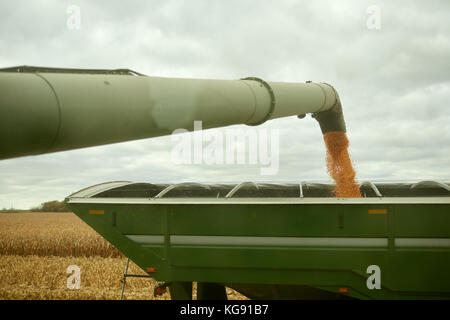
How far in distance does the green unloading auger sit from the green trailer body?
970mm

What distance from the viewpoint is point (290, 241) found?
3.92 m

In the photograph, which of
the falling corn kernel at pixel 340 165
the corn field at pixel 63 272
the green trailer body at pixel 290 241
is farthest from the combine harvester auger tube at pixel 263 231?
the corn field at pixel 63 272

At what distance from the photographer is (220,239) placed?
4.02m

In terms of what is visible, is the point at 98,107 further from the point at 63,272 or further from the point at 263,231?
the point at 63,272

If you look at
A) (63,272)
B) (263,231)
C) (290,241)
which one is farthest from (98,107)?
(63,272)

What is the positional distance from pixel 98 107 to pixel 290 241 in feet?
7.33

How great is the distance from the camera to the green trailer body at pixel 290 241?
374cm

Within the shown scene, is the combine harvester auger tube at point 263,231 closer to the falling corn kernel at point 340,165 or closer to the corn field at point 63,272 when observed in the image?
the falling corn kernel at point 340,165

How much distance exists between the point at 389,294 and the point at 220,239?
4.98 ft

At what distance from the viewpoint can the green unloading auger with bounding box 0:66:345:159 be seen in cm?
202

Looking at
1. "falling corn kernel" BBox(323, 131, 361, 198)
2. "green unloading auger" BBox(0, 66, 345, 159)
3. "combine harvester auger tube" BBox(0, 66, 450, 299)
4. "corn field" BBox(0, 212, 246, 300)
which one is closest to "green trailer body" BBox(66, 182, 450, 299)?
"combine harvester auger tube" BBox(0, 66, 450, 299)

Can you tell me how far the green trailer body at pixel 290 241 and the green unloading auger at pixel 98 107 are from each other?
38.2 inches
